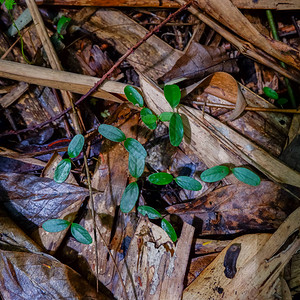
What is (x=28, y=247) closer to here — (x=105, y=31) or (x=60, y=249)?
(x=60, y=249)

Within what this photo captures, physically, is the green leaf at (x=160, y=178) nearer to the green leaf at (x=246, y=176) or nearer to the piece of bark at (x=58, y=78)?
the green leaf at (x=246, y=176)

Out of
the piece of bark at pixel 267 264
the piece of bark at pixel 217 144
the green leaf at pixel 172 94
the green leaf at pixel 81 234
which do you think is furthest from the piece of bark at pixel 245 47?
the green leaf at pixel 81 234

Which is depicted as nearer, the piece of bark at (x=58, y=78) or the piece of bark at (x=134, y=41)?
the piece of bark at (x=58, y=78)

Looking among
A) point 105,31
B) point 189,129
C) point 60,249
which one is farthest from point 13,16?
point 60,249

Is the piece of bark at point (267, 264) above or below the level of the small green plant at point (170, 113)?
below

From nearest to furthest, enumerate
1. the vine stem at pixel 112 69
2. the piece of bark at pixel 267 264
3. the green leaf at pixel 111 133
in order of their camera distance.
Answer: the piece of bark at pixel 267 264
the green leaf at pixel 111 133
the vine stem at pixel 112 69

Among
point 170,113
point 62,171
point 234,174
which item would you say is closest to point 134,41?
point 170,113

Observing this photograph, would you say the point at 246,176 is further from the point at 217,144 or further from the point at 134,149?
the point at 134,149
